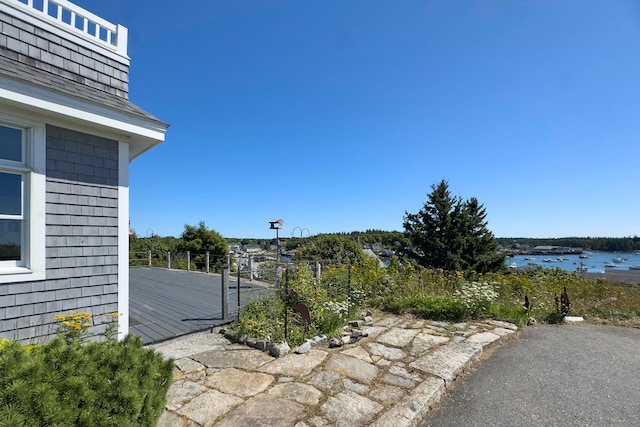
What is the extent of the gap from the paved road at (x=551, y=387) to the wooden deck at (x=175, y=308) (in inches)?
129

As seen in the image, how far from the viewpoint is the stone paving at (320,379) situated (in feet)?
7.90

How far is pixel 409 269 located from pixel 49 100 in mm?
6836

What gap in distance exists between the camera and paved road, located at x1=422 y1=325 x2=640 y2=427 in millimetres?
2527

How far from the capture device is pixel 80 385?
153 centimetres

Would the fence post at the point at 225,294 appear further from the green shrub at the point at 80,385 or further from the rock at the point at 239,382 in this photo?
the green shrub at the point at 80,385

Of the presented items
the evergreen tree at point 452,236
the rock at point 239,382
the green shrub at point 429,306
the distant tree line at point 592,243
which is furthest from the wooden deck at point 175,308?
the distant tree line at point 592,243

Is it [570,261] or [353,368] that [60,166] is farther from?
[570,261]

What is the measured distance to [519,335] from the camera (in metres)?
4.72

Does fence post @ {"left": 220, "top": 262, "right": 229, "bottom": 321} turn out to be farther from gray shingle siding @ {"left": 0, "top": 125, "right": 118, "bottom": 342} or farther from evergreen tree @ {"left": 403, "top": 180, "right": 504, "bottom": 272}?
evergreen tree @ {"left": 403, "top": 180, "right": 504, "bottom": 272}

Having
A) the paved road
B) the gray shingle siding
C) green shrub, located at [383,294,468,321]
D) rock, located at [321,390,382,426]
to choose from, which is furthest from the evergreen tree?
the gray shingle siding

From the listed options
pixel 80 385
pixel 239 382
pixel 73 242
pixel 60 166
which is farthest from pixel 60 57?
pixel 239 382

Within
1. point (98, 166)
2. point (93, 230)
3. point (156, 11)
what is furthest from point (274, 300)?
point (156, 11)

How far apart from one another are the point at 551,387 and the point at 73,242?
17.0 ft

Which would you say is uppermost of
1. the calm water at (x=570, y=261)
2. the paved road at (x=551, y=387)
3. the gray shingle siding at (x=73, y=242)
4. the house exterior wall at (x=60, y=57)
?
the house exterior wall at (x=60, y=57)
